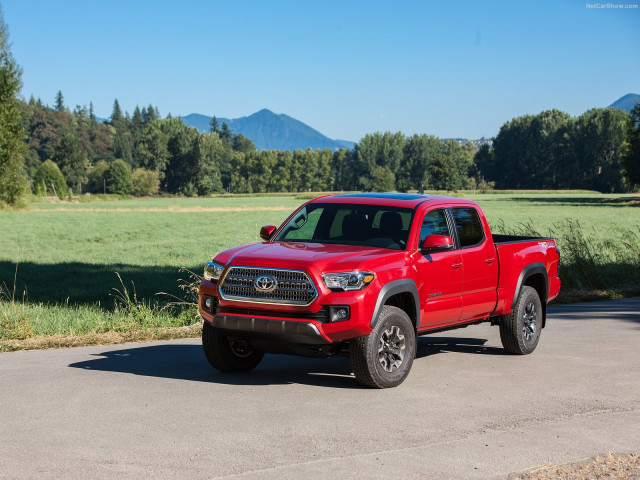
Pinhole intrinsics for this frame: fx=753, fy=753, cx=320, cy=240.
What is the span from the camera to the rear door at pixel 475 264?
8.27 metres

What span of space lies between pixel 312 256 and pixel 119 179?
155 m

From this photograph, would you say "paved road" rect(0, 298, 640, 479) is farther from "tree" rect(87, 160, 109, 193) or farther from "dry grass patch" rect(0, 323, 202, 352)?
"tree" rect(87, 160, 109, 193)

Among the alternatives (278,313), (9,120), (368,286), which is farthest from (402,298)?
(9,120)

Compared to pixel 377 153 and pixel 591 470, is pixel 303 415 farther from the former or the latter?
pixel 377 153

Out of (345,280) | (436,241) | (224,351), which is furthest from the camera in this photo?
(224,351)

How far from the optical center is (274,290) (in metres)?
6.89

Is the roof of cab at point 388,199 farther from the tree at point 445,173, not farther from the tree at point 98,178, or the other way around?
the tree at point 98,178

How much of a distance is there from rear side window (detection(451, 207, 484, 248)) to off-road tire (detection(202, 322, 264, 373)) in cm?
271

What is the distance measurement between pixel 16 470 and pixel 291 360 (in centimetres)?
424

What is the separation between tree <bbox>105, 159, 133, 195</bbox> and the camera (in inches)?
6107

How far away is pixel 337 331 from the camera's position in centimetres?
671

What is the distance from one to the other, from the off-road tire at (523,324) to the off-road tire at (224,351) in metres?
3.16

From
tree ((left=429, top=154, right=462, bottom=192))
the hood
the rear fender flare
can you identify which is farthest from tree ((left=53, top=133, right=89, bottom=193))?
the hood

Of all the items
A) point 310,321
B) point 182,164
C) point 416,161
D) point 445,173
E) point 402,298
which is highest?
point 416,161
